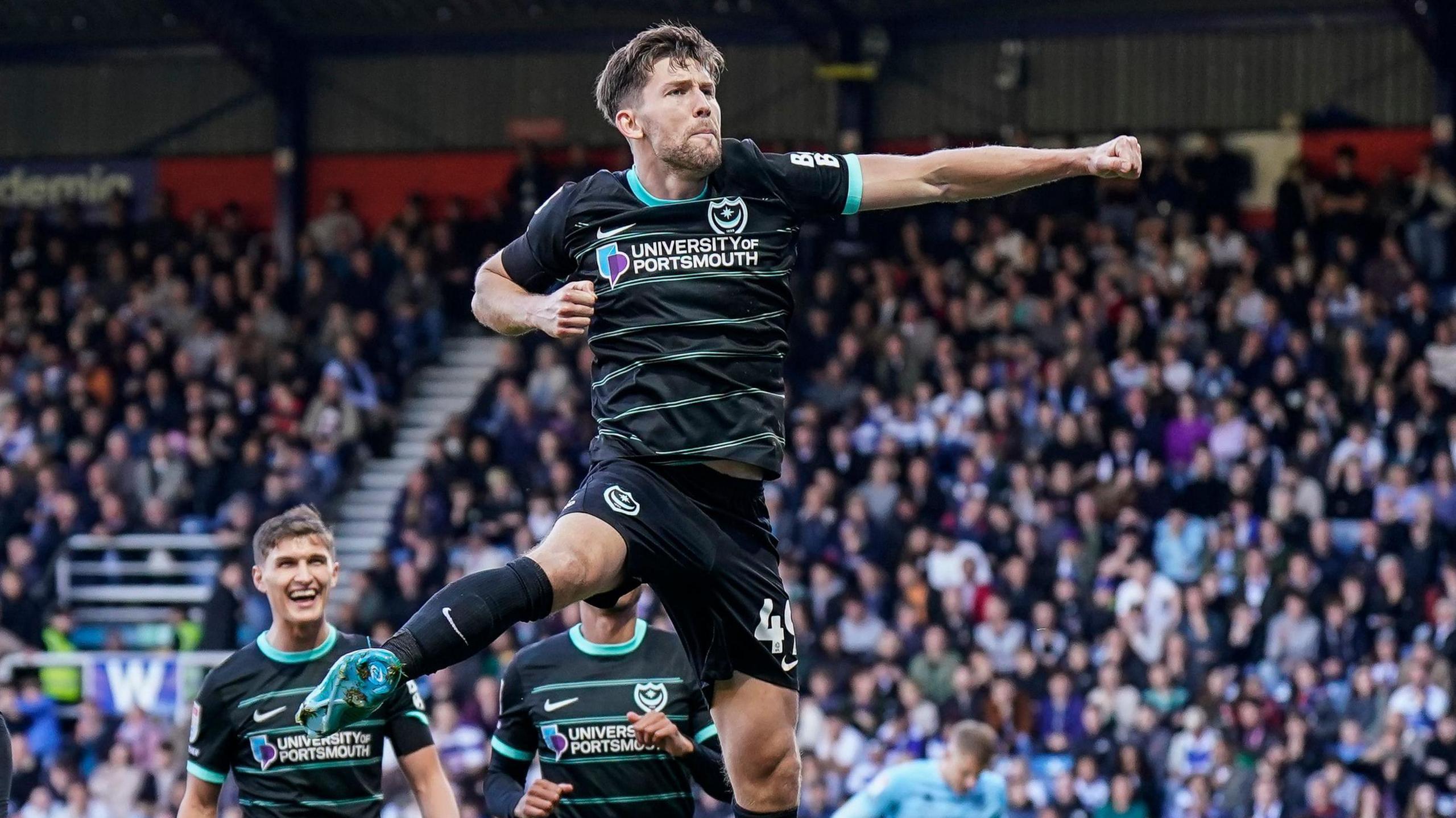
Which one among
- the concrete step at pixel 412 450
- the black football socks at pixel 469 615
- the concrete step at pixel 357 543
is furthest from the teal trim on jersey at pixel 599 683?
the concrete step at pixel 412 450

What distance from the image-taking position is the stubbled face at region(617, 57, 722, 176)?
5871mm

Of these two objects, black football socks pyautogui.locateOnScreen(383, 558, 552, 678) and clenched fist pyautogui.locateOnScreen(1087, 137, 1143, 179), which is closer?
black football socks pyautogui.locateOnScreen(383, 558, 552, 678)

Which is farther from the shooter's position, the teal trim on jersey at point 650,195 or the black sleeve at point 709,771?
the black sleeve at point 709,771

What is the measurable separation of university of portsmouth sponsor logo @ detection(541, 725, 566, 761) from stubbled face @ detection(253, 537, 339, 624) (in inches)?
36.4

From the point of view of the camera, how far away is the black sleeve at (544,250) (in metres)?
6.08

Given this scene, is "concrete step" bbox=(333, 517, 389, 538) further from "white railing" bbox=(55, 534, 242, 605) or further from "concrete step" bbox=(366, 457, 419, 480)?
"white railing" bbox=(55, 534, 242, 605)

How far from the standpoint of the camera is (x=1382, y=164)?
21875 mm

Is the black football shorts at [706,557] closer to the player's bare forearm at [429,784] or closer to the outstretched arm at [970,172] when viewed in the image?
the outstretched arm at [970,172]

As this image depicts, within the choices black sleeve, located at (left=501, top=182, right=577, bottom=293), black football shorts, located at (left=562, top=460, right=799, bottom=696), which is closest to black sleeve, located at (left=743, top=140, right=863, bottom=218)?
black sleeve, located at (left=501, top=182, right=577, bottom=293)

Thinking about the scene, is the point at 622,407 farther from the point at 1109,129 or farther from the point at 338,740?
the point at 1109,129

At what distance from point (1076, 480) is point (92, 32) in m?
15.1

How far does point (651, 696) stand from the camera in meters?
7.45

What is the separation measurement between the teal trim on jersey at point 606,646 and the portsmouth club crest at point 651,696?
0.58ft

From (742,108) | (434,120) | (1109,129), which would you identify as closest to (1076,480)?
(1109,129)
